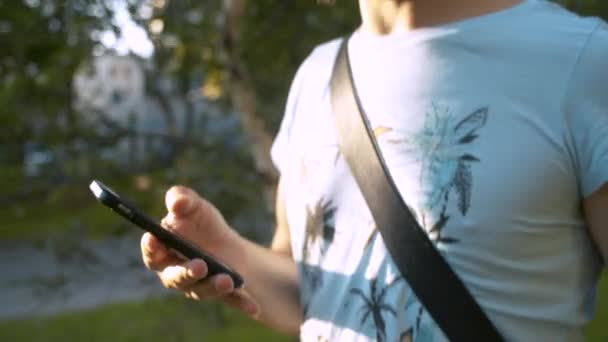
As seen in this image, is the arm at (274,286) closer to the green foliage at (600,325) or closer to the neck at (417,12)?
the neck at (417,12)

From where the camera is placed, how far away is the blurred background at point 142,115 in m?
3.65

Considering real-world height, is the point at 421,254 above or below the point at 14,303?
above

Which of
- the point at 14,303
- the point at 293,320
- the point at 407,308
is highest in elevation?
the point at 407,308

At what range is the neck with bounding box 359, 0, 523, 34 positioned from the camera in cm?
157

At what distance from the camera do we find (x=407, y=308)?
1.53 metres

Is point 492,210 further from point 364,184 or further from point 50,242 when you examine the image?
point 50,242

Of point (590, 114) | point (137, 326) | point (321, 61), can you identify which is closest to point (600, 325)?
point (137, 326)

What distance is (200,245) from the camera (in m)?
1.83

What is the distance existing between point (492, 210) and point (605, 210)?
17cm

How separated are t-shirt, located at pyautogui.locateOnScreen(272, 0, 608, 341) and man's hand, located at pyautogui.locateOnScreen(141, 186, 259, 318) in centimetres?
23

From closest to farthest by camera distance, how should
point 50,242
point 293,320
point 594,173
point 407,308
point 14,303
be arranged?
point 594,173 < point 407,308 < point 293,320 < point 50,242 < point 14,303

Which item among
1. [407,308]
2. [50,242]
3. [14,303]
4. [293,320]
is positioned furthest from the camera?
[14,303]

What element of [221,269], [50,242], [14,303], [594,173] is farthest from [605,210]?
[14,303]

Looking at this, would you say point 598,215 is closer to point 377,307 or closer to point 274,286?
point 377,307
